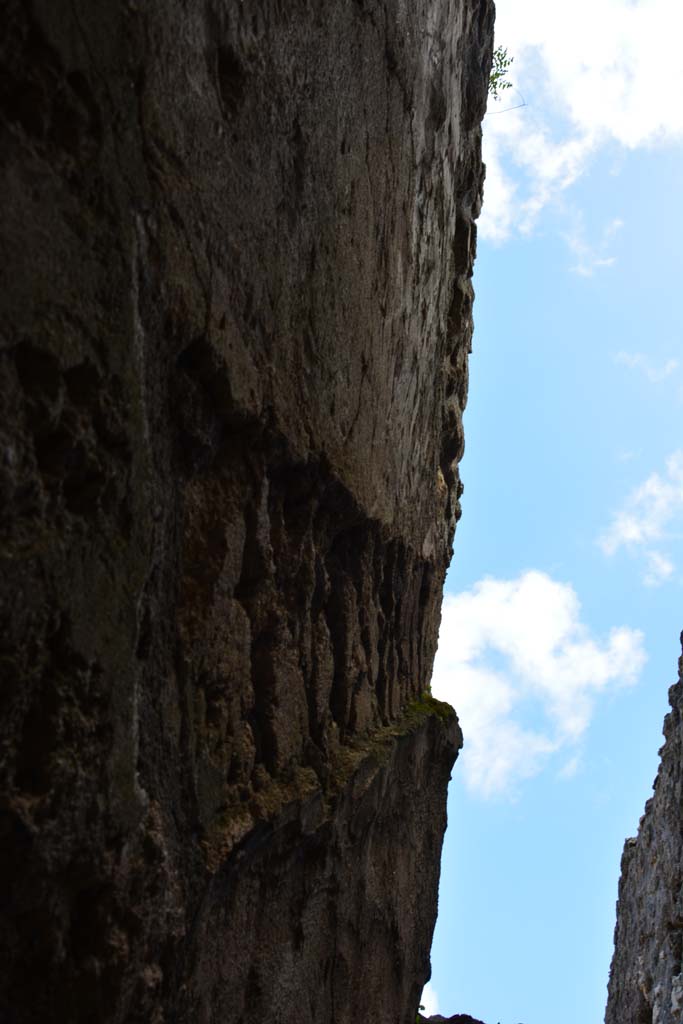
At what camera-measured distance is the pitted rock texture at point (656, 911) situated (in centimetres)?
684

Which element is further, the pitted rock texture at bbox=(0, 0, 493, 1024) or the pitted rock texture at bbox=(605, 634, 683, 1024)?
the pitted rock texture at bbox=(605, 634, 683, 1024)

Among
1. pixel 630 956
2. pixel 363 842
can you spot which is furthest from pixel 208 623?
pixel 630 956

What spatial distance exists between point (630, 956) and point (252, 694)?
650 centimetres

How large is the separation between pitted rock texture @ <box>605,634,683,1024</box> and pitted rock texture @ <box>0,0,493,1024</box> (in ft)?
10.3

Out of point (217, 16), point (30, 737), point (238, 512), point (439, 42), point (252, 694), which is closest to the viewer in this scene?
point (30, 737)

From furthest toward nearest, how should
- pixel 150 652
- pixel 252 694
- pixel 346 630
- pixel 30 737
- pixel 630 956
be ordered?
pixel 630 956, pixel 346 630, pixel 252 694, pixel 150 652, pixel 30 737

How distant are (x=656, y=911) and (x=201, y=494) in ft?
20.5

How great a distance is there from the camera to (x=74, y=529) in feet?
6.05

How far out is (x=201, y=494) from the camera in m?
2.48

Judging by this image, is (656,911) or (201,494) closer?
(201,494)

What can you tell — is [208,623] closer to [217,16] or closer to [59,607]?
[59,607]

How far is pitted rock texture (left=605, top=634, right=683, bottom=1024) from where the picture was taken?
684 cm

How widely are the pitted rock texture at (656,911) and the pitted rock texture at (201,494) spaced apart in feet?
10.3

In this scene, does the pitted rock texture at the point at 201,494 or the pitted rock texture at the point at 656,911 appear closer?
the pitted rock texture at the point at 201,494
